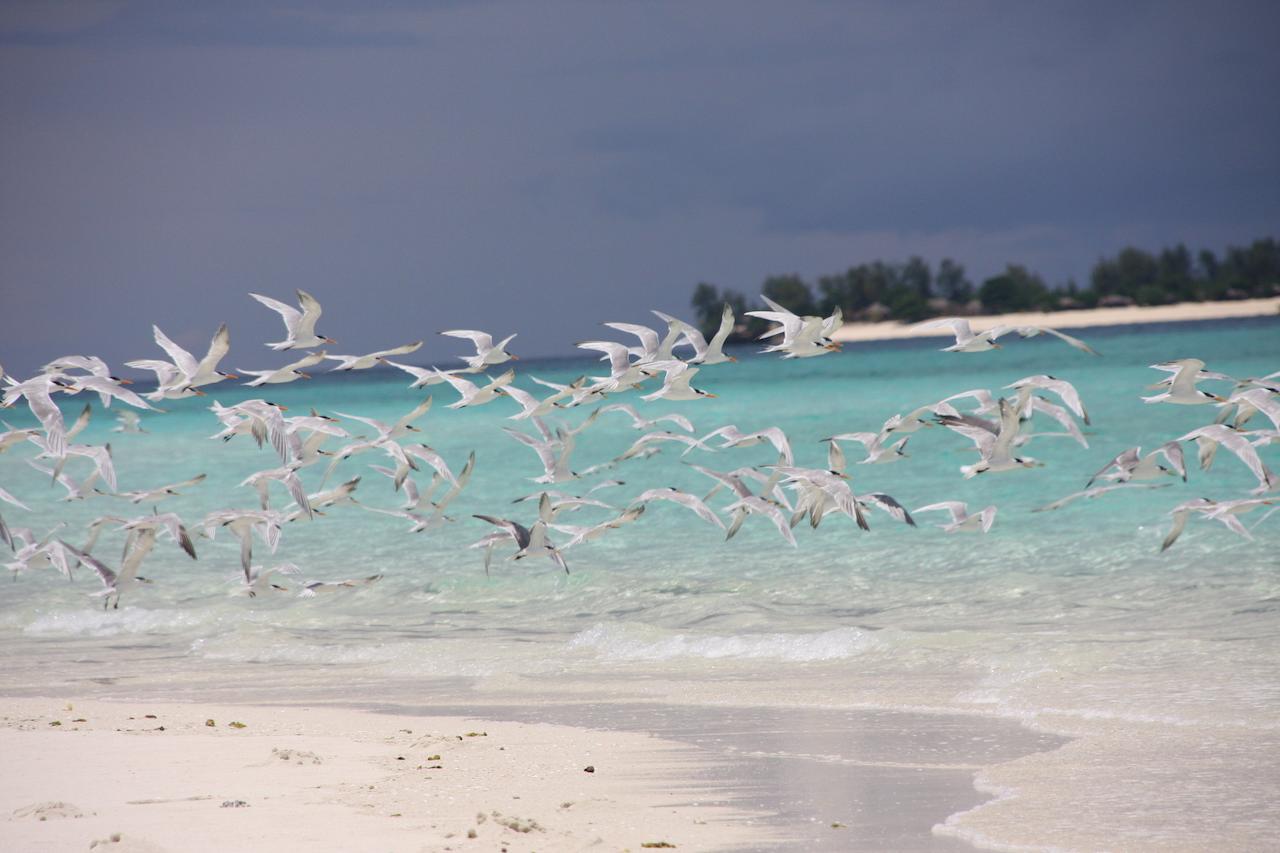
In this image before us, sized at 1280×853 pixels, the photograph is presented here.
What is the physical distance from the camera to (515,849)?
7398 mm

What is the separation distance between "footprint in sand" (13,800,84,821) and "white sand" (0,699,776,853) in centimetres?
1

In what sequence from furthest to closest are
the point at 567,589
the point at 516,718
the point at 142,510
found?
the point at 142,510, the point at 567,589, the point at 516,718

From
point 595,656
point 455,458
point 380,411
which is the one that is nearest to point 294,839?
point 595,656

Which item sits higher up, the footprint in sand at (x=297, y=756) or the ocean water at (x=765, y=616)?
the footprint in sand at (x=297, y=756)

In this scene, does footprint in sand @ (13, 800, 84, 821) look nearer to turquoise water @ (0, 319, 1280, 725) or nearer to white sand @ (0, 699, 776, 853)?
white sand @ (0, 699, 776, 853)

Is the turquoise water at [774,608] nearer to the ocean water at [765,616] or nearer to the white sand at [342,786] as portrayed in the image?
the ocean water at [765,616]

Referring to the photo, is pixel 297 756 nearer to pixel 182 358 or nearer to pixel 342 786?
pixel 342 786

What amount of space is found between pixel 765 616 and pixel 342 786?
23.4 ft

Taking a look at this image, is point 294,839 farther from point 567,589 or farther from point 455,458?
point 455,458

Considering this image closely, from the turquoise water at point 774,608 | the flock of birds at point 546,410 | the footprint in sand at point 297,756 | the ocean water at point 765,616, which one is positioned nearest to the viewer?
the footprint in sand at point 297,756

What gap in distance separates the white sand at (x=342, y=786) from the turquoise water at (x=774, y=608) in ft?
7.64

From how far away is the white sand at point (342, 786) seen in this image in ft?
24.9

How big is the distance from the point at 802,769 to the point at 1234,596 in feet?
23.5

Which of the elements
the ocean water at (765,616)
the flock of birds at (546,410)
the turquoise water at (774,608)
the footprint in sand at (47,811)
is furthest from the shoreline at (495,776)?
the flock of birds at (546,410)
